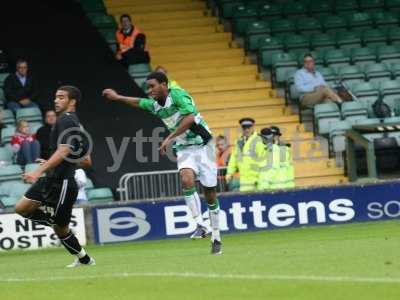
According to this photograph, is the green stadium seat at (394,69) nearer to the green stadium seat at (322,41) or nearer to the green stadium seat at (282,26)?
the green stadium seat at (322,41)

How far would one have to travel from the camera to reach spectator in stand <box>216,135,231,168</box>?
22.6 metres

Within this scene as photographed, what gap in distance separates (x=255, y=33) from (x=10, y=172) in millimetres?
8126

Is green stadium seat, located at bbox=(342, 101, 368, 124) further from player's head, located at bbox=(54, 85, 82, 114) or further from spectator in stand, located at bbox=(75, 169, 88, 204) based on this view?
player's head, located at bbox=(54, 85, 82, 114)

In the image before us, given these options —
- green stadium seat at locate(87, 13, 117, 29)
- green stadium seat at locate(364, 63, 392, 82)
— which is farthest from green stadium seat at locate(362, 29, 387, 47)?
green stadium seat at locate(87, 13, 117, 29)

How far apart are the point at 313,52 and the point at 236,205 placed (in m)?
7.49

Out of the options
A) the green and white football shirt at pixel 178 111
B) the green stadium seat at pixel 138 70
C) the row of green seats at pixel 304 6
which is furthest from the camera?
the row of green seats at pixel 304 6

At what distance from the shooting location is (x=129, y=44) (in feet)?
83.0

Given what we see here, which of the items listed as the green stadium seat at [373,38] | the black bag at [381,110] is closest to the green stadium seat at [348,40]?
the green stadium seat at [373,38]

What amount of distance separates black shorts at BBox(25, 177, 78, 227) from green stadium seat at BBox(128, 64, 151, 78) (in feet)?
38.9

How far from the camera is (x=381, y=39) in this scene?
28188mm

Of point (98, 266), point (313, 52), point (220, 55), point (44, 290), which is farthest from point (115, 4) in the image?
point (44, 290)

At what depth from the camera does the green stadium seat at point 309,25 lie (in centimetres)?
2808

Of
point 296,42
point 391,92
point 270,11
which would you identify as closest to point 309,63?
point 391,92

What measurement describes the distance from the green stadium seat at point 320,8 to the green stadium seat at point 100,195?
9094mm
